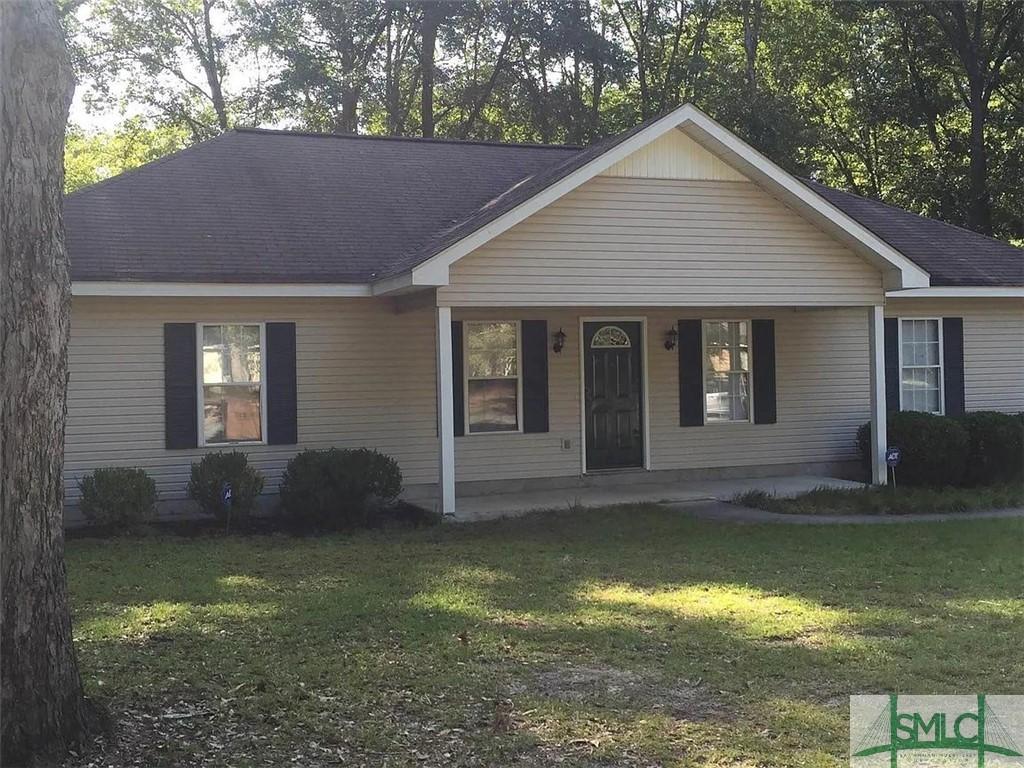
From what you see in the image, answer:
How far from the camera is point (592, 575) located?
847cm

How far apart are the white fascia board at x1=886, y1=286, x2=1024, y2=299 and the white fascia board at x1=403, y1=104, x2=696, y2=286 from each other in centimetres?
454

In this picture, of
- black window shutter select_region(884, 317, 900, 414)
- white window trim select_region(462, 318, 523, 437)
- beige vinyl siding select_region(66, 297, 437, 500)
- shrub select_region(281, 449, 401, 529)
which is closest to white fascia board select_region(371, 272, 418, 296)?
beige vinyl siding select_region(66, 297, 437, 500)

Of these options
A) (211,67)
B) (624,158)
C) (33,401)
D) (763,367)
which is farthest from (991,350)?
(211,67)

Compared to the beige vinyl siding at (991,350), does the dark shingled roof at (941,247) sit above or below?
above

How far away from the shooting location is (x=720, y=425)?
14.7 meters

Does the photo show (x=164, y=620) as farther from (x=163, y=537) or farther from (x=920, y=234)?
(x=920, y=234)

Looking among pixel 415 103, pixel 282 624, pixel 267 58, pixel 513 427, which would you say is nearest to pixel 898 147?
pixel 415 103

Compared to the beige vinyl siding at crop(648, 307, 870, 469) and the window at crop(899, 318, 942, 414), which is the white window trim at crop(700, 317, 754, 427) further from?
the window at crop(899, 318, 942, 414)

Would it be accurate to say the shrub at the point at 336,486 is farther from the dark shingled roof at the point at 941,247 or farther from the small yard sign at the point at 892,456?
the dark shingled roof at the point at 941,247

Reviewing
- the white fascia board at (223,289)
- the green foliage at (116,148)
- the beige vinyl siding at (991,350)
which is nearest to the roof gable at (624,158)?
the white fascia board at (223,289)

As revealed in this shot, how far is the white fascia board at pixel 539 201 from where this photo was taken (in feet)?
35.6

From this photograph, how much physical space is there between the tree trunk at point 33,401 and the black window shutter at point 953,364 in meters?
13.9

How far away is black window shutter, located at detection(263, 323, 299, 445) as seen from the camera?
12320 mm

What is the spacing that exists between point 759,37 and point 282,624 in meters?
28.4
